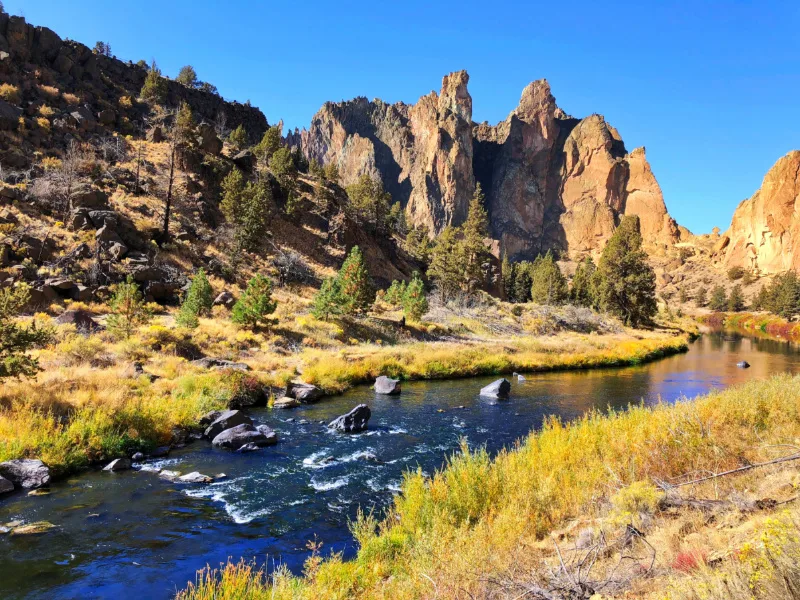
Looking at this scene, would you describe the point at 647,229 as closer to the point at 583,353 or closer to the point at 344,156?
the point at 344,156

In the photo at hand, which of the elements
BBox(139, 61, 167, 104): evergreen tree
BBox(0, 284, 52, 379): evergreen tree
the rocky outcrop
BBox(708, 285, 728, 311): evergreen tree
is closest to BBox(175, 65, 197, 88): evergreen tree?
BBox(139, 61, 167, 104): evergreen tree

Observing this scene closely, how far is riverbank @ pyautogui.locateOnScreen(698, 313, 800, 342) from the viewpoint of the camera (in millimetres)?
65562

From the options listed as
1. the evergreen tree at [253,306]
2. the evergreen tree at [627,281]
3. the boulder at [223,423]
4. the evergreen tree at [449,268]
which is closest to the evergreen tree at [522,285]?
the evergreen tree at [627,281]

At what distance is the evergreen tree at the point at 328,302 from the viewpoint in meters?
33.8

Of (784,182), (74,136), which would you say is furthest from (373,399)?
(784,182)

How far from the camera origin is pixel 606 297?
60750mm

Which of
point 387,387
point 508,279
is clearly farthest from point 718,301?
point 387,387

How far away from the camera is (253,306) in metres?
28.6

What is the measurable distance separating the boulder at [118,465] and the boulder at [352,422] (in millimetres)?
6264

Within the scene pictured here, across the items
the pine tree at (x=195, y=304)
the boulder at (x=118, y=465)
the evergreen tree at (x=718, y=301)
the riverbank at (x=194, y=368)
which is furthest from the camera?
the evergreen tree at (x=718, y=301)

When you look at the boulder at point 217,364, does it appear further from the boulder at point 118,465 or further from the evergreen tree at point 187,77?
the evergreen tree at point 187,77

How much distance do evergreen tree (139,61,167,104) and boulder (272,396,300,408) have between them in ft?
234

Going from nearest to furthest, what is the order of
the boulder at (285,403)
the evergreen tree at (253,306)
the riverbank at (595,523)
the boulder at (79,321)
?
the riverbank at (595,523)
the boulder at (285,403)
the boulder at (79,321)
the evergreen tree at (253,306)

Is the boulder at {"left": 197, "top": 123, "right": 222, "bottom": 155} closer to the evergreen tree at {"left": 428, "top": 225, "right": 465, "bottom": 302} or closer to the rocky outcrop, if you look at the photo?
the evergreen tree at {"left": 428, "top": 225, "right": 465, "bottom": 302}
